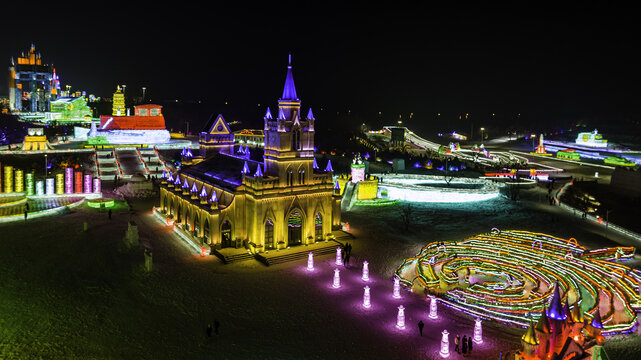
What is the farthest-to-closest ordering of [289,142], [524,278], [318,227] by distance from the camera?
[318,227] → [289,142] → [524,278]

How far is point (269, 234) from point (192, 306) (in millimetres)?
8529

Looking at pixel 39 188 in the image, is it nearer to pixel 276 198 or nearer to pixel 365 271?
pixel 276 198

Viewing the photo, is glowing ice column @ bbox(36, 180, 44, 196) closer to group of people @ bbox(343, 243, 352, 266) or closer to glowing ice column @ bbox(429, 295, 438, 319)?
group of people @ bbox(343, 243, 352, 266)

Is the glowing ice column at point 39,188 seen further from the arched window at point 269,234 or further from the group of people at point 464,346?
the group of people at point 464,346

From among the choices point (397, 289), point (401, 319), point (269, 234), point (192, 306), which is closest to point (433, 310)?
point (401, 319)

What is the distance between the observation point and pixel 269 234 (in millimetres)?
30391

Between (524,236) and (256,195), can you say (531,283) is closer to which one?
(524,236)

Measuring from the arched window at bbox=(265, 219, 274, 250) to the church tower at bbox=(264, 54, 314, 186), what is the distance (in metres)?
2.48

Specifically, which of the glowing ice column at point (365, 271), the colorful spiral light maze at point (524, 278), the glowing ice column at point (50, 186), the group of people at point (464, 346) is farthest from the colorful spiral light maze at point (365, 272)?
the glowing ice column at point (50, 186)

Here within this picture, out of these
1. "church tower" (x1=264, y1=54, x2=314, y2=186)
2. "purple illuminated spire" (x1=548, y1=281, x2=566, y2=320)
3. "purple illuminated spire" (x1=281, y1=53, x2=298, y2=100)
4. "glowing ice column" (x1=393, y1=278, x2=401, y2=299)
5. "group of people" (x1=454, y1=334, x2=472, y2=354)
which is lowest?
"group of people" (x1=454, y1=334, x2=472, y2=354)

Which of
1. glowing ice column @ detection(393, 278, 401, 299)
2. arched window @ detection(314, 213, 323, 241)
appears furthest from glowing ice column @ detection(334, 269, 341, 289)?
arched window @ detection(314, 213, 323, 241)

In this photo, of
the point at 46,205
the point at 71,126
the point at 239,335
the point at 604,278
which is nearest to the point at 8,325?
the point at 239,335

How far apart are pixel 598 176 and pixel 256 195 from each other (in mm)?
50846

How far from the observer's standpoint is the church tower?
99.9ft
